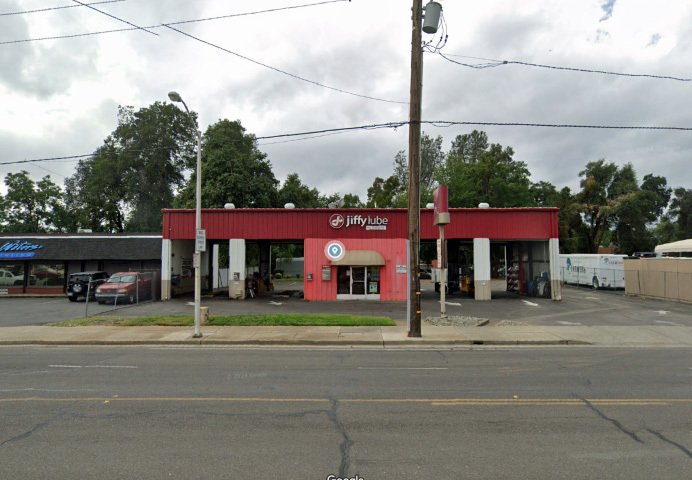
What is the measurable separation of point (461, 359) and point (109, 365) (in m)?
8.15

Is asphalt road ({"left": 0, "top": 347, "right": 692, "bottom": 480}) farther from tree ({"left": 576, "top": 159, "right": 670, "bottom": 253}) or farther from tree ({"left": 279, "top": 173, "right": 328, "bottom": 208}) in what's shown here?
tree ({"left": 576, "top": 159, "right": 670, "bottom": 253})

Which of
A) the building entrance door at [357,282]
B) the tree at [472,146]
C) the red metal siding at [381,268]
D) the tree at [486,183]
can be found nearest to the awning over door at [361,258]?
the red metal siding at [381,268]

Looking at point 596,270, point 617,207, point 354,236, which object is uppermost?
point 617,207

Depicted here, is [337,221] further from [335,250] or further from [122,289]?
[122,289]

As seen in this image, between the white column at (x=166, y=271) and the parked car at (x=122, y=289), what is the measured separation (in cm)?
143

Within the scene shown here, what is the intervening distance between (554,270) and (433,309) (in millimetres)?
8970

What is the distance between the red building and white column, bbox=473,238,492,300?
0.19 feet

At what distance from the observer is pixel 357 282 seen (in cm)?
2644

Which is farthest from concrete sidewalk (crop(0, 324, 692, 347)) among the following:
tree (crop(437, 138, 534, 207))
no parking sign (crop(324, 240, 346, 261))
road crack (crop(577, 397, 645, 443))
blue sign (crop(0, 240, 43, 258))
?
tree (crop(437, 138, 534, 207))

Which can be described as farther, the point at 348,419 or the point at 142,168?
the point at 142,168

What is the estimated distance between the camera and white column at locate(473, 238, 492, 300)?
2547 centimetres

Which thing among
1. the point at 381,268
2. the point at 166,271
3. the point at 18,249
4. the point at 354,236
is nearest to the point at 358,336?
the point at 381,268

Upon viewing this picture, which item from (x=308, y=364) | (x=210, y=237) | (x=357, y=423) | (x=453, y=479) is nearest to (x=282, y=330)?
(x=308, y=364)

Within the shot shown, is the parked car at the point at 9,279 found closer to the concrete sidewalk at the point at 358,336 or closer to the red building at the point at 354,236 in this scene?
the red building at the point at 354,236
